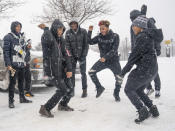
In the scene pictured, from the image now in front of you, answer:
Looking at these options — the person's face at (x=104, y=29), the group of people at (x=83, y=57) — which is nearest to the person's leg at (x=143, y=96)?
the group of people at (x=83, y=57)

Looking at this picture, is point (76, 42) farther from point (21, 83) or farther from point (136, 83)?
point (136, 83)

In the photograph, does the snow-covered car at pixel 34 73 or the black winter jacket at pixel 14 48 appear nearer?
the black winter jacket at pixel 14 48

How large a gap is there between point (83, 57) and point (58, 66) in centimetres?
165

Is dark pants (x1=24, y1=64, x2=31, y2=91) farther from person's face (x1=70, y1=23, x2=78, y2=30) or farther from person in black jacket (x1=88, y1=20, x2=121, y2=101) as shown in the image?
person in black jacket (x1=88, y1=20, x2=121, y2=101)

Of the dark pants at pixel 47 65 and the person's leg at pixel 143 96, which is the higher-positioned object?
the dark pants at pixel 47 65

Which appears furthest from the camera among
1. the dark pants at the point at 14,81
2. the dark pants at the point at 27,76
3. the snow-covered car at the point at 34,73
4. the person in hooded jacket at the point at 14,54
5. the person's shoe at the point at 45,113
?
the snow-covered car at the point at 34,73

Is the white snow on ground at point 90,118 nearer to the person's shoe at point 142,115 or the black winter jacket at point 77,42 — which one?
the person's shoe at point 142,115

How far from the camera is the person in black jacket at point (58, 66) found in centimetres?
416

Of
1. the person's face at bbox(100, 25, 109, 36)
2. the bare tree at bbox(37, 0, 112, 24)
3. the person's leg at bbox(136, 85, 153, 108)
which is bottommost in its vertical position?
the person's leg at bbox(136, 85, 153, 108)

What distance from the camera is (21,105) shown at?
17.5 ft

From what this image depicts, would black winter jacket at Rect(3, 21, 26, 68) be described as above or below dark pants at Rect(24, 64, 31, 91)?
above

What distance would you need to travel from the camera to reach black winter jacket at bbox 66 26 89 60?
566 cm

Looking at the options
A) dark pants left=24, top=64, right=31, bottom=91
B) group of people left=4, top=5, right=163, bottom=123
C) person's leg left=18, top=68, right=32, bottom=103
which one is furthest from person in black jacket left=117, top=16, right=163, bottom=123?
dark pants left=24, top=64, right=31, bottom=91

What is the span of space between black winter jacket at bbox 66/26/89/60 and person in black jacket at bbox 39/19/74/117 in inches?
48.9
